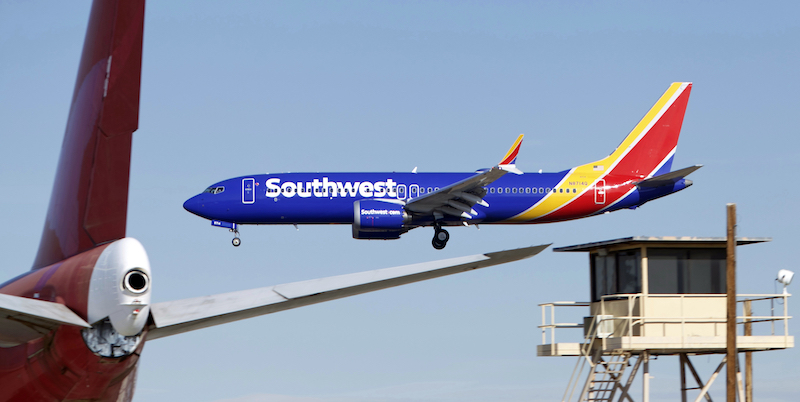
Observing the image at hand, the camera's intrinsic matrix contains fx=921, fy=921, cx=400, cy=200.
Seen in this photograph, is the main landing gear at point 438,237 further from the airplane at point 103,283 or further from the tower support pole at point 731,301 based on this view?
the airplane at point 103,283

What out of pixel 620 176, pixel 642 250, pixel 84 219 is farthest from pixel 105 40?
pixel 620 176

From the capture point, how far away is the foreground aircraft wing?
702 cm

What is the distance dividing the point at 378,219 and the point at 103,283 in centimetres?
3241

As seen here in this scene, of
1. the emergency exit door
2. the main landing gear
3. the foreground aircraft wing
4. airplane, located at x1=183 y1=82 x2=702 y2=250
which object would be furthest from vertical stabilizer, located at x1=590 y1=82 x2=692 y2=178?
the foreground aircraft wing

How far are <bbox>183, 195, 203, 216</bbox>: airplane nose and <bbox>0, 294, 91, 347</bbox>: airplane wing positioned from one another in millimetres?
34919

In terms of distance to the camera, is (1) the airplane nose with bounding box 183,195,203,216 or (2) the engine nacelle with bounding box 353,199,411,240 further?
(1) the airplane nose with bounding box 183,195,203,216

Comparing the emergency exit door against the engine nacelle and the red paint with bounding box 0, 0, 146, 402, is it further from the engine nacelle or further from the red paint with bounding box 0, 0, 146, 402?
the red paint with bounding box 0, 0, 146, 402

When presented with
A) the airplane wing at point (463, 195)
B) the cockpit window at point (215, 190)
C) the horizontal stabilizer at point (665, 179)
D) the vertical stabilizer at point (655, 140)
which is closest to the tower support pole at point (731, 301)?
the airplane wing at point (463, 195)

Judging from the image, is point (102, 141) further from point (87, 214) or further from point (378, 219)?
point (378, 219)

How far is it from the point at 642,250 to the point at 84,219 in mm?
15807

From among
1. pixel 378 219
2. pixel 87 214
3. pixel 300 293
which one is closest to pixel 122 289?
pixel 300 293

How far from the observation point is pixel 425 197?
40000mm

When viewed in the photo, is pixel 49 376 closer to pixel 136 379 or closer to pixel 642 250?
pixel 136 379

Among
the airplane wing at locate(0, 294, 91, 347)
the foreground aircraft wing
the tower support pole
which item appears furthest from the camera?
the tower support pole
